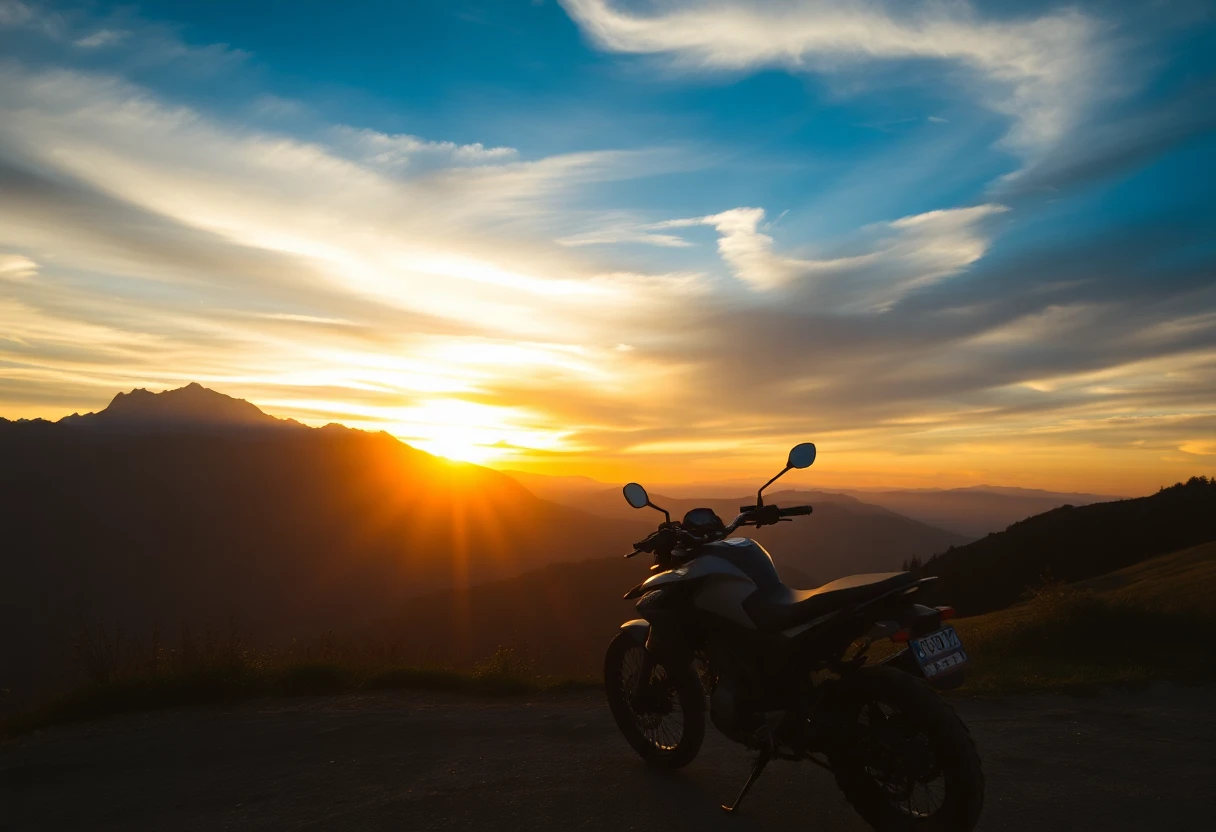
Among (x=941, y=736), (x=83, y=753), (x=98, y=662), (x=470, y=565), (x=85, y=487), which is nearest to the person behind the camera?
(x=941, y=736)

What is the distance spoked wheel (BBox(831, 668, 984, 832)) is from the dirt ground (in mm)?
521

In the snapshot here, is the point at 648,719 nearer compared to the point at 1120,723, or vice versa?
the point at 648,719

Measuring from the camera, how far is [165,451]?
160m

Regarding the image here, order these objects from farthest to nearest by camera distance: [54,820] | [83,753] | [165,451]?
1. [165,451]
2. [83,753]
3. [54,820]

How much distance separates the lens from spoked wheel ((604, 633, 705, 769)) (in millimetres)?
4867

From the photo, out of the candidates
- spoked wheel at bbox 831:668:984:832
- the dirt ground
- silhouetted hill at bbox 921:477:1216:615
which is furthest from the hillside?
spoked wheel at bbox 831:668:984:832

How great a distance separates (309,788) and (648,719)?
7.55ft

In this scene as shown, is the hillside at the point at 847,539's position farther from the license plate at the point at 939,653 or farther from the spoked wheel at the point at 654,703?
the license plate at the point at 939,653

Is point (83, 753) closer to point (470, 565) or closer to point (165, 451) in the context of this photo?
point (470, 565)

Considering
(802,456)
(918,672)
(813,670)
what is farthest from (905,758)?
(802,456)

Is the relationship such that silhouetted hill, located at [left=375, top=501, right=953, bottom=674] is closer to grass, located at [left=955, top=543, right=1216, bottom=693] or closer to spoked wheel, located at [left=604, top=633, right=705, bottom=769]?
grass, located at [left=955, top=543, right=1216, bottom=693]

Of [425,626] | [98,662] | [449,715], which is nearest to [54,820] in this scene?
[449,715]

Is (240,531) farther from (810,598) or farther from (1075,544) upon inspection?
(810,598)

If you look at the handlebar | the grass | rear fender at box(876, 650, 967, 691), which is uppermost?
the handlebar
